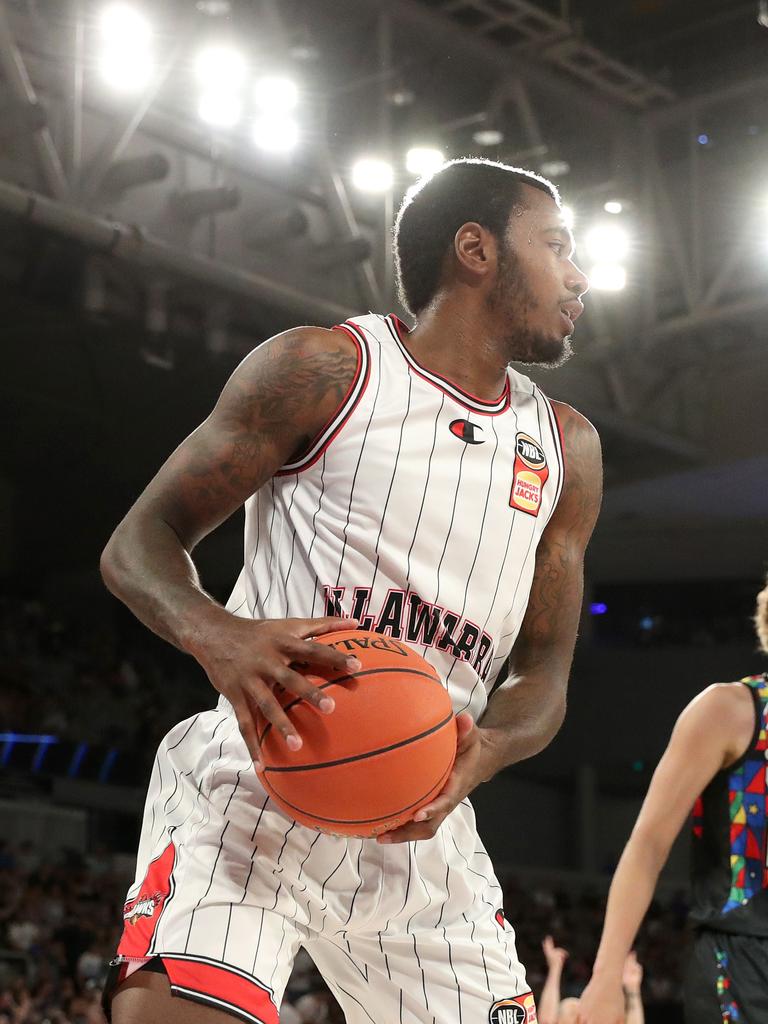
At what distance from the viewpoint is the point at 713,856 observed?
3133 mm

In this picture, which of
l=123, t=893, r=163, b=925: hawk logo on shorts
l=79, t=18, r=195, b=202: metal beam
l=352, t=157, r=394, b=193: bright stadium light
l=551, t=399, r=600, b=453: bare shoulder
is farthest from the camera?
l=352, t=157, r=394, b=193: bright stadium light

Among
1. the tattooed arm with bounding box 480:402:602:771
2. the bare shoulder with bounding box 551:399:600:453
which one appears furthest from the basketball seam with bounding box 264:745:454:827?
the bare shoulder with bounding box 551:399:600:453

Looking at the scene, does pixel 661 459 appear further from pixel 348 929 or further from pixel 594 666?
pixel 348 929

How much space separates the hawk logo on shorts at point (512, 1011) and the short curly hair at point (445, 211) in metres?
1.37

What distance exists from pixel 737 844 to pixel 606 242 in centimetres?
835

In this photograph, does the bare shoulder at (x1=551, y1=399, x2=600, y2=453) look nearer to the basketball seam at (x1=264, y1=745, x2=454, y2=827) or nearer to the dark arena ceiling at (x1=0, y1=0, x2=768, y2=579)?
the basketball seam at (x1=264, y1=745, x2=454, y2=827)

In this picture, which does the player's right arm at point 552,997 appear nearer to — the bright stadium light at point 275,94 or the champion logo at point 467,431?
the champion logo at point 467,431

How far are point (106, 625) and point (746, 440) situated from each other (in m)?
10.4

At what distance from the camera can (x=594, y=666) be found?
20453mm

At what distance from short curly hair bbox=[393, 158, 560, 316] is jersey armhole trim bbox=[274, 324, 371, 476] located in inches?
14.3

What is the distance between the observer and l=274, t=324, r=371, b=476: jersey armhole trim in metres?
2.42

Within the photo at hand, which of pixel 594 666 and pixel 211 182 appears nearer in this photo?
pixel 211 182

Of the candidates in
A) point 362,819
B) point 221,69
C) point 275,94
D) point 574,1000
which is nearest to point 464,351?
point 362,819

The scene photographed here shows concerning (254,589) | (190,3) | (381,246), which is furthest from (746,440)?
(254,589)
